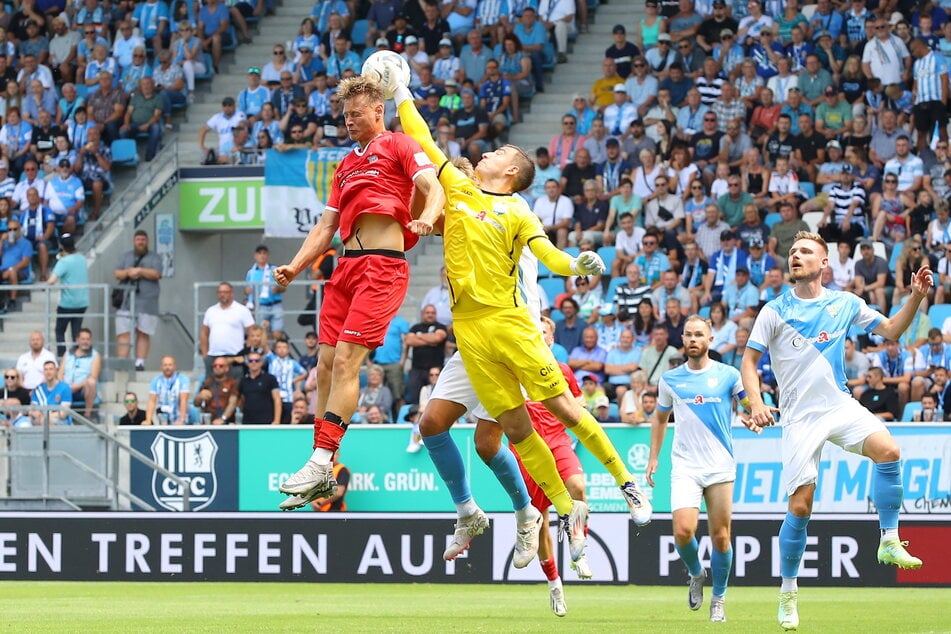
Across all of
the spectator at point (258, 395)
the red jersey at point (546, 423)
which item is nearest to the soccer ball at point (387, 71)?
the red jersey at point (546, 423)

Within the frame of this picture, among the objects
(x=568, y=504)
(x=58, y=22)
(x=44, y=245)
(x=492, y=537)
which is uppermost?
(x=58, y=22)

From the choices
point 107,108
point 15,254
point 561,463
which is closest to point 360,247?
point 561,463

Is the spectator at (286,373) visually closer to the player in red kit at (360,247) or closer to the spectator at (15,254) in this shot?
the spectator at (15,254)

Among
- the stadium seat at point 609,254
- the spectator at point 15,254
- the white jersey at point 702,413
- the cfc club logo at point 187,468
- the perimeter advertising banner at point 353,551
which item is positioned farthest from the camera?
the spectator at point 15,254

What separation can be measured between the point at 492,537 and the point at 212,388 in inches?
250

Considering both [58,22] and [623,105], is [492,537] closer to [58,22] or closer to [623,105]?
[623,105]

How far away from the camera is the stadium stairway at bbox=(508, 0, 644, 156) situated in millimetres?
24672

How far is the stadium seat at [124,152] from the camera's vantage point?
2634 centimetres

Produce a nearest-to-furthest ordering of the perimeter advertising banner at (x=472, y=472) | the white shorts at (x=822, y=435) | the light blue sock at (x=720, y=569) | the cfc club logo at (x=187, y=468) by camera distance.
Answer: the white shorts at (x=822, y=435) < the light blue sock at (x=720, y=569) < the perimeter advertising banner at (x=472, y=472) < the cfc club logo at (x=187, y=468)

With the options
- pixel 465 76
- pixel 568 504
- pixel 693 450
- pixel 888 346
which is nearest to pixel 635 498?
pixel 568 504

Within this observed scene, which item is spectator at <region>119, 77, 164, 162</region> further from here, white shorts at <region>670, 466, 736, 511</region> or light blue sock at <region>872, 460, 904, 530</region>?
light blue sock at <region>872, 460, 904, 530</region>

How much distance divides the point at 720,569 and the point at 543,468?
239 centimetres

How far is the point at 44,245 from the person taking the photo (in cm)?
2469

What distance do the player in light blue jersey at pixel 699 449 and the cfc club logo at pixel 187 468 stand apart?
8665 millimetres
